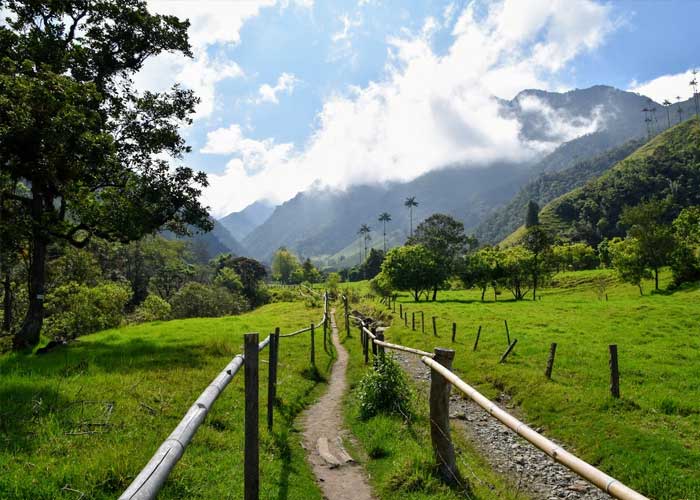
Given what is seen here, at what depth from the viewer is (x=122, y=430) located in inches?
319

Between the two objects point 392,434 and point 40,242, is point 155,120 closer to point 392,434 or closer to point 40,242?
point 40,242

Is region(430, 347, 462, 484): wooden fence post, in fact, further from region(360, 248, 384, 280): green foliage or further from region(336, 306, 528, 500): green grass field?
region(360, 248, 384, 280): green foliage

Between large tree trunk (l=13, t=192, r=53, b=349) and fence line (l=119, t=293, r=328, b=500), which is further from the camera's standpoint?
large tree trunk (l=13, t=192, r=53, b=349)

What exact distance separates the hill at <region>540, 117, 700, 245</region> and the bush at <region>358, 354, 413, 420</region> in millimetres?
151761

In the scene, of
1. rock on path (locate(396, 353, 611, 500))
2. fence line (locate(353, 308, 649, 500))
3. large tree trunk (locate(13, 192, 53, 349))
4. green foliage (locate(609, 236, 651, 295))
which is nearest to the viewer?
fence line (locate(353, 308, 649, 500))

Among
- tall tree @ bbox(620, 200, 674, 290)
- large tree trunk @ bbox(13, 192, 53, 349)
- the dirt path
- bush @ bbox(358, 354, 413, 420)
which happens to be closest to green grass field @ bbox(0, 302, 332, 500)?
the dirt path

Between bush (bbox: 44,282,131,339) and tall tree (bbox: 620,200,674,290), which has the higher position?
tall tree (bbox: 620,200,674,290)

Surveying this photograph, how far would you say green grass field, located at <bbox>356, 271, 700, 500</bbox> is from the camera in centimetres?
993

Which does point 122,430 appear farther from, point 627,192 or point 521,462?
point 627,192

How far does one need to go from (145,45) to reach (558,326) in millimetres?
32061

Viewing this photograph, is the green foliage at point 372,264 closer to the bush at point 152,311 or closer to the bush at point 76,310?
the bush at point 152,311

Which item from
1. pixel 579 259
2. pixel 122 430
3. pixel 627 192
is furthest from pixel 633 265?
pixel 627 192

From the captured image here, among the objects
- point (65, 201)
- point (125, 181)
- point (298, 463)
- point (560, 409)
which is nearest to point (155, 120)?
point (125, 181)

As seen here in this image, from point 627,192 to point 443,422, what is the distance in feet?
589
